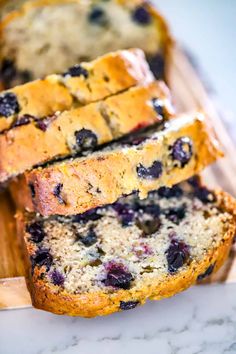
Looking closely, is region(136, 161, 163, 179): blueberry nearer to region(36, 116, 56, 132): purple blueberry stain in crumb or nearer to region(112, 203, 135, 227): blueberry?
region(112, 203, 135, 227): blueberry

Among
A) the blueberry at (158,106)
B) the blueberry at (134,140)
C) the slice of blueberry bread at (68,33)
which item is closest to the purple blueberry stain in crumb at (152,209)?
the blueberry at (134,140)

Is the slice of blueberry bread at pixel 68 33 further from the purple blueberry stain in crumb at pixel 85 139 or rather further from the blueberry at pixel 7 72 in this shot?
the purple blueberry stain in crumb at pixel 85 139

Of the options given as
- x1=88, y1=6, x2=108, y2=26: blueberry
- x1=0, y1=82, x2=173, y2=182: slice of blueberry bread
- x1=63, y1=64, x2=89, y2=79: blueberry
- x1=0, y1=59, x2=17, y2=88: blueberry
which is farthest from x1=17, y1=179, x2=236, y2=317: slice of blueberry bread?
x1=88, y1=6, x2=108, y2=26: blueberry

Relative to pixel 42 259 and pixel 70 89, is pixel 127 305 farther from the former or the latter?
pixel 70 89

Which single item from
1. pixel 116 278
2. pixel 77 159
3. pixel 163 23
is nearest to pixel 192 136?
pixel 77 159

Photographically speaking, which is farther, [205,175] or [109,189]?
[205,175]

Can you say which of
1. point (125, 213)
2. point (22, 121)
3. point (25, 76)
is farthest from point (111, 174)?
point (25, 76)

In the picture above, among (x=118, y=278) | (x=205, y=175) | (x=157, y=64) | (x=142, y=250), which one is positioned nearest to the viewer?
(x=118, y=278)
